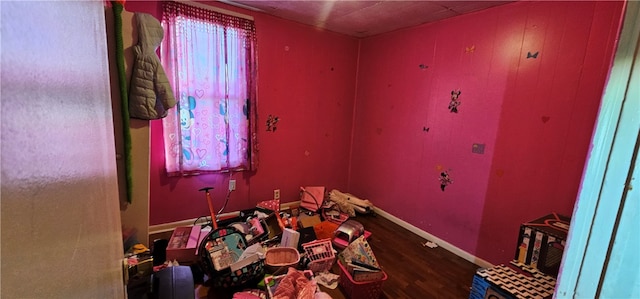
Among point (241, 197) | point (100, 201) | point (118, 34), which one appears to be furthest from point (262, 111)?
point (100, 201)

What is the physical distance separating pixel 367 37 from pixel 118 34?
103 inches

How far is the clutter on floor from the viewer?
1700 mm

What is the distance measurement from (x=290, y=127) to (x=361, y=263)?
172cm

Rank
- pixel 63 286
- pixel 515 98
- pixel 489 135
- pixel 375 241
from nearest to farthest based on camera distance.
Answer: pixel 63 286, pixel 515 98, pixel 489 135, pixel 375 241

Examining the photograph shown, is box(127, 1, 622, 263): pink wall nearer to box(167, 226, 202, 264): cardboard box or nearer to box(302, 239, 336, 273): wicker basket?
box(167, 226, 202, 264): cardboard box

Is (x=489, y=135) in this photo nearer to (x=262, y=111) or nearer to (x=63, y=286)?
(x=262, y=111)

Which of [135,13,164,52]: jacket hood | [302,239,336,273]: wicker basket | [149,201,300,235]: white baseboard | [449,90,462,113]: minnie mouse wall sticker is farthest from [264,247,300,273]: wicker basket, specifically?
[449,90,462,113]: minnie mouse wall sticker

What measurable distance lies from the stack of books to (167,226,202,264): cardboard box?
1118 mm

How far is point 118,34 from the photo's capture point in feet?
4.68

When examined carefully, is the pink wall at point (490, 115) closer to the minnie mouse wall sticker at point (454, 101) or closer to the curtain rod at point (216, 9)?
the minnie mouse wall sticker at point (454, 101)

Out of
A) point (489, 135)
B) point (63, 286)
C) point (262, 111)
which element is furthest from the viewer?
point (262, 111)

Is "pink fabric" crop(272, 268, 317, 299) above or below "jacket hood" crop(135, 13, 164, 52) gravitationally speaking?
below

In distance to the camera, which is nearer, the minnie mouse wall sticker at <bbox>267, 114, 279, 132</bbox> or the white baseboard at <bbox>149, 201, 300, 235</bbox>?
the white baseboard at <bbox>149, 201, 300, 235</bbox>

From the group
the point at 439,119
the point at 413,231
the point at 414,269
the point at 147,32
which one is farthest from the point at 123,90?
the point at 413,231
